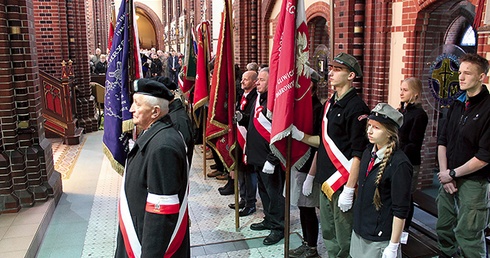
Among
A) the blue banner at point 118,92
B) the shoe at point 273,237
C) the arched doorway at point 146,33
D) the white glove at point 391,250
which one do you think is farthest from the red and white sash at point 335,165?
the arched doorway at point 146,33

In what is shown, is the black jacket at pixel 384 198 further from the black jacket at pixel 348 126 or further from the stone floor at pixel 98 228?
the stone floor at pixel 98 228

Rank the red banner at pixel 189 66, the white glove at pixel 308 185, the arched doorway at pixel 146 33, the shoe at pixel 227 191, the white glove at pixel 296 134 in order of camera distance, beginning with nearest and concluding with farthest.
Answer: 1. the white glove at pixel 296 134
2. the white glove at pixel 308 185
3. the shoe at pixel 227 191
4. the red banner at pixel 189 66
5. the arched doorway at pixel 146 33

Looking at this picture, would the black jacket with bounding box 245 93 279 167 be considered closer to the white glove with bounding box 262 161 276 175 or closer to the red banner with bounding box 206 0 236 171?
the white glove with bounding box 262 161 276 175

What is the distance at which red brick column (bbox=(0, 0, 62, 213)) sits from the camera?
4875 mm

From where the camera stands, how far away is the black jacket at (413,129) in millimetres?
3893

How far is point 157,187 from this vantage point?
7.71 feet

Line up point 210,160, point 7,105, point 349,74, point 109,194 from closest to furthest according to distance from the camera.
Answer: point 349,74 → point 7,105 → point 109,194 → point 210,160

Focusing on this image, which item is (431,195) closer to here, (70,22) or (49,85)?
(49,85)

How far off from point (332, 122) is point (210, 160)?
4875 millimetres

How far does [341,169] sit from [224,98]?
2073mm

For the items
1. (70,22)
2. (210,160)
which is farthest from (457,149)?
(70,22)

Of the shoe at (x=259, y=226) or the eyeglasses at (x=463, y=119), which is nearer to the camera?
the eyeglasses at (x=463, y=119)

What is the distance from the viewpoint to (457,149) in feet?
11.5

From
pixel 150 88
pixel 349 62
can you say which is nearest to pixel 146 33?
pixel 349 62
